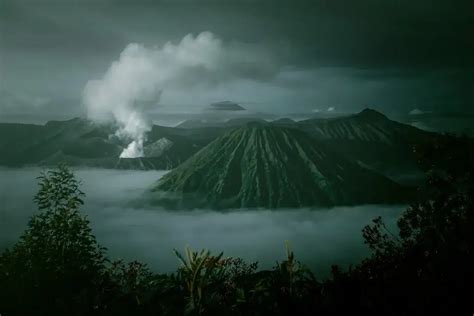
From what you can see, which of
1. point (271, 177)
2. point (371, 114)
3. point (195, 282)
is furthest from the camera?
point (371, 114)

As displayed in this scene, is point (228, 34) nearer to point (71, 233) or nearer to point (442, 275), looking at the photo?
point (71, 233)

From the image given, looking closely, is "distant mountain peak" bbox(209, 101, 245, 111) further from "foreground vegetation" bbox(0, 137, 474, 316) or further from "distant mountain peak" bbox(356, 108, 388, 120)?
"foreground vegetation" bbox(0, 137, 474, 316)

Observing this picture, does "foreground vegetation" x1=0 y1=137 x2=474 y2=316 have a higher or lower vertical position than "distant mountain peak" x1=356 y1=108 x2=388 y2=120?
lower

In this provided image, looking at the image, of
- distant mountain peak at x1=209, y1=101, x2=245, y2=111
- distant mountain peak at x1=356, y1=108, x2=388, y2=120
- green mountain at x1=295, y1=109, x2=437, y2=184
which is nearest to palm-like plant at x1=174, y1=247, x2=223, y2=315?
distant mountain peak at x1=209, y1=101, x2=245, y2=111

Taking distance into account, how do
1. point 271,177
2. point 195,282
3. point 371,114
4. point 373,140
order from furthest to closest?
point 373,140 → point 371,114 → point 271,177 → point 195,282

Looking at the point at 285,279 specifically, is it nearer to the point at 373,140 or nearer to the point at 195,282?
the point at 195,282

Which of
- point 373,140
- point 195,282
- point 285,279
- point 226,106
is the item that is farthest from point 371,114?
point 195,282
